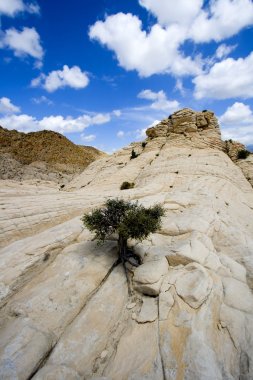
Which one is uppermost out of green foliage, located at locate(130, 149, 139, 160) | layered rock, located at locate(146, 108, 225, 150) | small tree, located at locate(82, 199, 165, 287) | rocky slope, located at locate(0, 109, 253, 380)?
layered rock, located at locate(146, 108, 225, 150)

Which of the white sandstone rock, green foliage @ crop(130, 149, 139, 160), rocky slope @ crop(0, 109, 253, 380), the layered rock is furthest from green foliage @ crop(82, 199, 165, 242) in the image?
green foliage @ crop(130, 149, 139, 160)

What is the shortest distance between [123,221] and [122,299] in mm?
3703

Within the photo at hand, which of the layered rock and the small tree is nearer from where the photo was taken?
the small tree

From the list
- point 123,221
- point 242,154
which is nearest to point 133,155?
point 242,154

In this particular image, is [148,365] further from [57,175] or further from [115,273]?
[57,175]

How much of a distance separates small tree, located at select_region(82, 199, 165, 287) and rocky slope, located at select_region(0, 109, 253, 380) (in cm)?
82

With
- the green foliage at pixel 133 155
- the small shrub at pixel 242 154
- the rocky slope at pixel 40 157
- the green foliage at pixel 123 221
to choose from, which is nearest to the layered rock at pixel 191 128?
the small shrub at pixel 242 154

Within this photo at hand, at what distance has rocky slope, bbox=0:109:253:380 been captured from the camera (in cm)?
827

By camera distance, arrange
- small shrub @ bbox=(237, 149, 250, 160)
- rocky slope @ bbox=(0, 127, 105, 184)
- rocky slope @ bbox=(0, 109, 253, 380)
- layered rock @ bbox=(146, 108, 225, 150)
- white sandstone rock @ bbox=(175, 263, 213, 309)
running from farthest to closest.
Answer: rocky slope @ bbox=(0, 127, 105, 184) < layered rock @ bbox=(146, 108, 225, 150) < small shrub @ bbox=(237, 149, 250, 160) < white sandstone rock @ bbox=(175, 263, 213, 309) < rocky slope @ bbox=(0, 109, 253, 380)

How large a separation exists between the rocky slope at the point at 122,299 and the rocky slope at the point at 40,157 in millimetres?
56433

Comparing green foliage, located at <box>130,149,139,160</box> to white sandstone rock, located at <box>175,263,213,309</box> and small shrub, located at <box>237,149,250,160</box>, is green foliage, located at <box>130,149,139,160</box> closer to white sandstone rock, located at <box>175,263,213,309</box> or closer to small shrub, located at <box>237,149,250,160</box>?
small shrub, located at <box>237,149,250,160</box>

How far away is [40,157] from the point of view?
8444 cm

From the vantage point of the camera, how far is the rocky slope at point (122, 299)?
8.27 m

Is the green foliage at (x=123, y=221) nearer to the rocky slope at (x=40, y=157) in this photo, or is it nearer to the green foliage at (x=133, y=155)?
the green foliage at (x=133, y=155)
